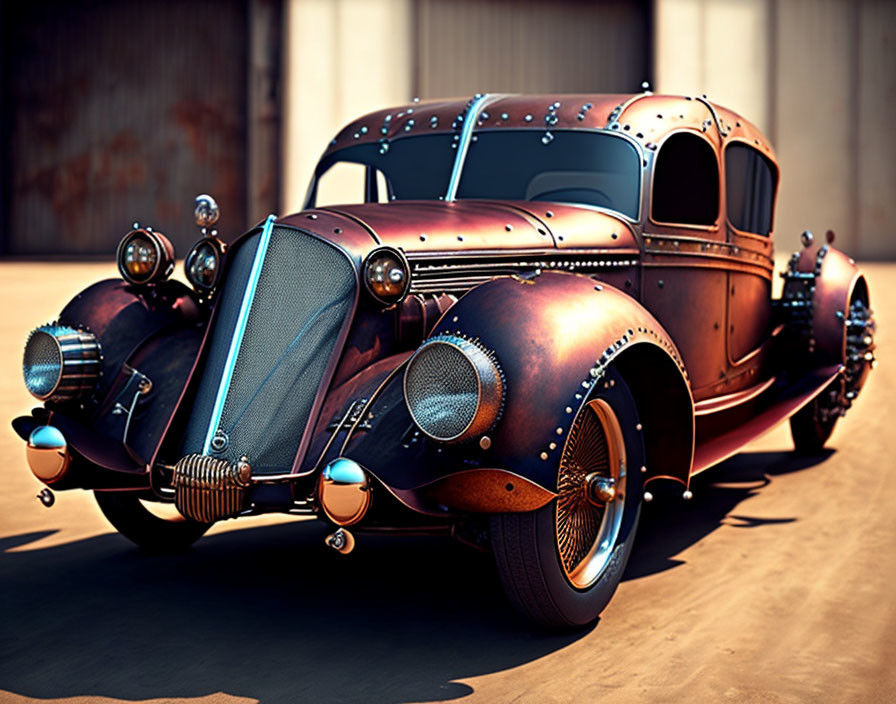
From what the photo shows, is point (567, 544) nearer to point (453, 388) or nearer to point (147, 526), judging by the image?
point (453, 388)

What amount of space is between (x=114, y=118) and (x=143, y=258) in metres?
14.9

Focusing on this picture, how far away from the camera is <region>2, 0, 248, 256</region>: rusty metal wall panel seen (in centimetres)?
1828

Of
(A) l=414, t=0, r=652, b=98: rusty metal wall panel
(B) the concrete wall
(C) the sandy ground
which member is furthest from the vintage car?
(B) the concrete wall

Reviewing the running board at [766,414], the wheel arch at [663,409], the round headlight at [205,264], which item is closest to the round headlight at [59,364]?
the round headlight at [205,264]

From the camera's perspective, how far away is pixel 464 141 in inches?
210

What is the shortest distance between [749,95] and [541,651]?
1570 cm

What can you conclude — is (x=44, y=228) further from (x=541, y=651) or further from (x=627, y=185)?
(x=541, y=651)

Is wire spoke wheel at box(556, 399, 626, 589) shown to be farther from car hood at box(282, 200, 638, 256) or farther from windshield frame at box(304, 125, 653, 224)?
windshield frame at box(304, 125, 653, 224)

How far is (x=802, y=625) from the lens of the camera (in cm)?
401

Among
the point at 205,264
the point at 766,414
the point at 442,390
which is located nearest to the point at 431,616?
the point at 442,390

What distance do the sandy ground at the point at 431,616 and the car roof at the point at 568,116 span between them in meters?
1.87

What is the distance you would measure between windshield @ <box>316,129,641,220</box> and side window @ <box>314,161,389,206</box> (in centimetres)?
29

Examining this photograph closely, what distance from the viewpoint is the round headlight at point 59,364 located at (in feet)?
14.2

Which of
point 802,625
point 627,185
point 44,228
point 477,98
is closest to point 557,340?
point 802,625
